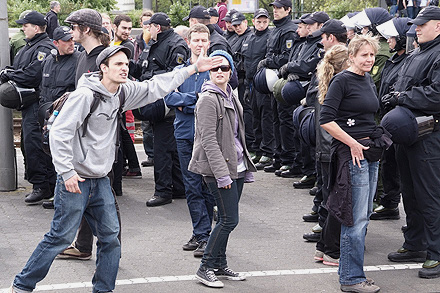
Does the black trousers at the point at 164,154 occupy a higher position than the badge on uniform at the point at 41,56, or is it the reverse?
the badge on uniform at the point at 41,56

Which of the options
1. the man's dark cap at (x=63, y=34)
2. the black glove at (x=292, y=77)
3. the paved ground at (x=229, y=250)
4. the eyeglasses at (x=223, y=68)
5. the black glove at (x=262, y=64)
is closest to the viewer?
the eyeglasses at (x=223, y=68)

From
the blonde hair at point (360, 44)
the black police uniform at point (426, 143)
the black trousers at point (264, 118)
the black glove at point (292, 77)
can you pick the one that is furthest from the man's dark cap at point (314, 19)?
the blonde hair at point (360, 44)

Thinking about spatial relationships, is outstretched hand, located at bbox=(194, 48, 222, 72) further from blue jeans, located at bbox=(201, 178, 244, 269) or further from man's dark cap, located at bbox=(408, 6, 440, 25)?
man's dark cap, located at bbox=(408, 6, 440, 25)

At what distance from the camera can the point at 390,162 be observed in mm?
8062

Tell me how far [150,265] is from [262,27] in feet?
18.0

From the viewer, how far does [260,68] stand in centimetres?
1080

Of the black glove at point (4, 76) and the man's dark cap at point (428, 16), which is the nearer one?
the man's dark cap at point (428, 16)

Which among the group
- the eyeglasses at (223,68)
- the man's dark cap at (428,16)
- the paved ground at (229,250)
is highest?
the man's dark cap at (428,16)

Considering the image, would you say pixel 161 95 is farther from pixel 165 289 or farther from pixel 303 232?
pixel 303 232

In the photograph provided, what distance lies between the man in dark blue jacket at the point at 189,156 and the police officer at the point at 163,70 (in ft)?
4.34

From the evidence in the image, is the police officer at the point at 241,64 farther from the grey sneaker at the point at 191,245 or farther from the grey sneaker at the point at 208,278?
the grey sneaker at the point at 208,278

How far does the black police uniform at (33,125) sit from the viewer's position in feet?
30.3

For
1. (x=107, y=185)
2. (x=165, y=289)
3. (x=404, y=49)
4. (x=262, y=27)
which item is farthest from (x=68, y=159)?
(x=262, y=27)

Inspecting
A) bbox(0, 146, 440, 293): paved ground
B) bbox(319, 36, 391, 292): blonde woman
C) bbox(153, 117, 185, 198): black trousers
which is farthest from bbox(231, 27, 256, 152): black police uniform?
bbox(319, 36, 391, 292): blonde woman
